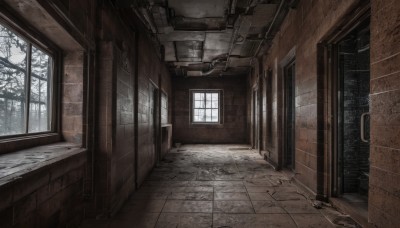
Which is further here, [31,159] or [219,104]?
[219,104]

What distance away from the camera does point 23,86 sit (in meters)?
2.26

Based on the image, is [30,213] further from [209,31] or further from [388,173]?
[209,31]

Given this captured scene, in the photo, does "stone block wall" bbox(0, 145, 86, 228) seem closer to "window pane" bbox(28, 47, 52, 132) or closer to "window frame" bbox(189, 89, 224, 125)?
"window pane" bbox(28, 47, 52, 132)

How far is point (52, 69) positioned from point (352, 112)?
3.72 m

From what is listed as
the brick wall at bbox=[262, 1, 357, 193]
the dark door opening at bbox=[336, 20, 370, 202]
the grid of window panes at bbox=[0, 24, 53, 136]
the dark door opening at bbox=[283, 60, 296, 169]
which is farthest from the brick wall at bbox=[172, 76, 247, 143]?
the grid of window panes at bbox=[0, 24, 53, 136]

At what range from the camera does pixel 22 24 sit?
7.05 feet

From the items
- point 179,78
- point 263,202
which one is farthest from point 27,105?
point 179,78

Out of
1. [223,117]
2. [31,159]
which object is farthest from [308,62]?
[223,117]

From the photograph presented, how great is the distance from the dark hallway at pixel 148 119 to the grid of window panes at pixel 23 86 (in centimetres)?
1

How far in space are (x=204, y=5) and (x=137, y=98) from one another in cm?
202

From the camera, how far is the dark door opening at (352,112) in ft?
10.7

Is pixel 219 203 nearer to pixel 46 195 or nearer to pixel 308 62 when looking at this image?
pixel 46 195

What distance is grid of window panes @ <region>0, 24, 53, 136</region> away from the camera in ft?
6.61

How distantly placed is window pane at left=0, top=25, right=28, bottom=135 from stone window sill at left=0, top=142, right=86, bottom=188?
0.25 meters
